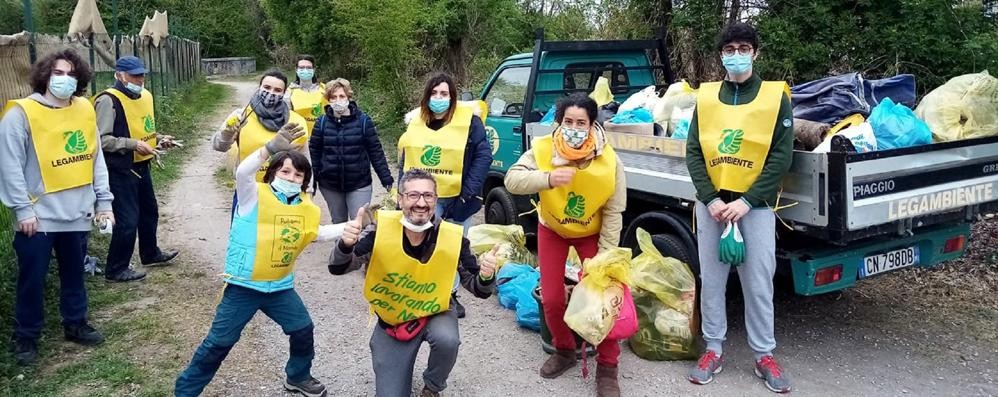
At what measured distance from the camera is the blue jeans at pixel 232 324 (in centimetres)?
356

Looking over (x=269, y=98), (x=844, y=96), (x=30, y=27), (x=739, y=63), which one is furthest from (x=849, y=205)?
(x=30, y=27)

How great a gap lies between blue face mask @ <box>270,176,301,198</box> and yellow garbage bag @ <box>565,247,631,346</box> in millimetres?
1465

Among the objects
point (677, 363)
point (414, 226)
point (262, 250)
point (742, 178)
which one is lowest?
point (677, 363)

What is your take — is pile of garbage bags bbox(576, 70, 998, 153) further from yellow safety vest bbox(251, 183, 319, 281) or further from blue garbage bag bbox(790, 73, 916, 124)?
yellow safety vest bbox(251, 183, 319, 281)

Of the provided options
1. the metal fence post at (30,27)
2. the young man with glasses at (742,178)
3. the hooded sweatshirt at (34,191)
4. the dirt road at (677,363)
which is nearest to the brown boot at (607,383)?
the dirt road at (677,363)

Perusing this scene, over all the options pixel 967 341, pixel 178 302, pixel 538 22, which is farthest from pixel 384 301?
pixel 538 22

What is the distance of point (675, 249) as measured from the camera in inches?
185

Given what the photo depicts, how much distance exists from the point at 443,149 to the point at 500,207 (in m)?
1.95

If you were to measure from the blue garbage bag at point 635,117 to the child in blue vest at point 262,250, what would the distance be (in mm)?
2595

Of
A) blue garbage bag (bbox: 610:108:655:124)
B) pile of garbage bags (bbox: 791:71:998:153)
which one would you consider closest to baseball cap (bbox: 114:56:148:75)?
blue garbage bag (bbox: 610:108:655:124)

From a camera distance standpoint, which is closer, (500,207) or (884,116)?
(884,116)

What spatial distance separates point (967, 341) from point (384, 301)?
3.61 m

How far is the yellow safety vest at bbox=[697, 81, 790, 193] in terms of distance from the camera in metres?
3.85

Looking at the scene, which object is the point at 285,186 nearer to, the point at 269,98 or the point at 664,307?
the point at 269,98
